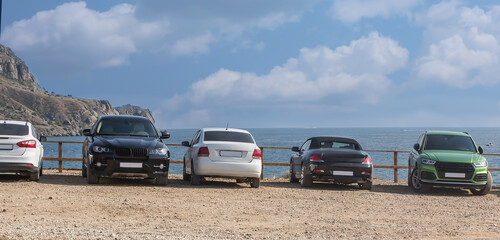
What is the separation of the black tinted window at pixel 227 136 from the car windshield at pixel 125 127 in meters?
1.62

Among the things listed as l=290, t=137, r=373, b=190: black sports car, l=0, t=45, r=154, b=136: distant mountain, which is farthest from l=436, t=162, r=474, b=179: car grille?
l=0, t=45, r=154, b=136: distant mountain

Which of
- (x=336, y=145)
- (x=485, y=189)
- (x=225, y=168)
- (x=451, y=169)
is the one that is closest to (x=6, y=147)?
(x=225, y=168)

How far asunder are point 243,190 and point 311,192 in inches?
67.2

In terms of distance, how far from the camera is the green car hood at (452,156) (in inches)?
662

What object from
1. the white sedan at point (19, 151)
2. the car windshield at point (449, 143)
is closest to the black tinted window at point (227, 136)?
the white sedan at point (19, 151)

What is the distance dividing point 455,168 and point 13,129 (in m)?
11.6

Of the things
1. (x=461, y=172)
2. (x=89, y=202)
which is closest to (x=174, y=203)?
(x=89, y=202)

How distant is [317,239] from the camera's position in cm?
870

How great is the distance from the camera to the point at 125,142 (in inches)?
619

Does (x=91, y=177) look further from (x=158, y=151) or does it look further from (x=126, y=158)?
(x=158, y=151)

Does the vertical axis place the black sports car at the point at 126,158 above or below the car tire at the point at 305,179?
above

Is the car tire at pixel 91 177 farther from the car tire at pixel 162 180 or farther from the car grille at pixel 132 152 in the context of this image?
the car tire at pixel 162 180

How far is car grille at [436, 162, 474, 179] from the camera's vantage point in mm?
16656

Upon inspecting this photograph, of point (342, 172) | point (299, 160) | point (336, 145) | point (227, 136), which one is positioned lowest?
point (342, 172)
